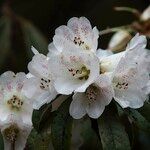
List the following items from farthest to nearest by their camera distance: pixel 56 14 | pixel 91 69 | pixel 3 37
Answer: pixel 56 14, pixel 3 37, pixel 91 69

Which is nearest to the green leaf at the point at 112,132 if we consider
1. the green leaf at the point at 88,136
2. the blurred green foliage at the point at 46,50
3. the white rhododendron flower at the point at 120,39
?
the blurred green foliage at the point at 46,50

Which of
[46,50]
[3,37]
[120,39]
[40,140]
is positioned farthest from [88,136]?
[3,37]

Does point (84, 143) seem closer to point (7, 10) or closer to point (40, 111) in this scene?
point (40, 111)

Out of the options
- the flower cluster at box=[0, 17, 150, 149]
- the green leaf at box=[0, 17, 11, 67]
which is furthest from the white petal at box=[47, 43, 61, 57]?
the green leaf at box=[0, 17, 11, 67]

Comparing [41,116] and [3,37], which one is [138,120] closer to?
[41,116]

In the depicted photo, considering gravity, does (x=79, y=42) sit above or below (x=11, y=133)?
above

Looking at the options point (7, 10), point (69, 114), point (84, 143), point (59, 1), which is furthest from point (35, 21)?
point (69, 114)
